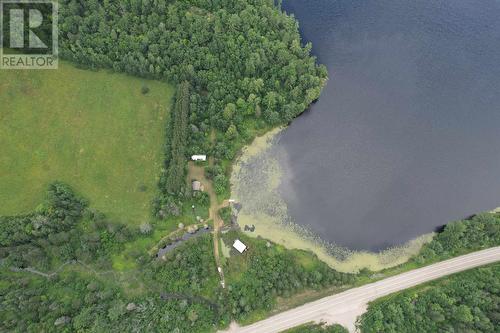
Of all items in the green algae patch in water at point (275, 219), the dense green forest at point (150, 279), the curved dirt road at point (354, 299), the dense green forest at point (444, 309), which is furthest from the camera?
the green algae patch in water at point (275, 219)

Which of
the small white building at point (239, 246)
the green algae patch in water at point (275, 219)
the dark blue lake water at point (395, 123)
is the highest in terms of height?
the dark blue lake water at point (395, 123)

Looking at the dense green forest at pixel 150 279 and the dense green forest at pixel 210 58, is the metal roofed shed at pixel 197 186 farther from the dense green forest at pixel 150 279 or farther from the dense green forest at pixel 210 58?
the dense green forest at pixel 150 279

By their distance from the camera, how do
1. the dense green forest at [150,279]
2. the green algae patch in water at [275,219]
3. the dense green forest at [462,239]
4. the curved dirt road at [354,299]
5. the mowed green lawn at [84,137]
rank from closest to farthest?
the dense green forest at [150,279] → the curved dirt road at [354,299] → the dense green forest at [462,239] → the green algae patch in water at [275,219] → the mowed green lawn at [84,137]

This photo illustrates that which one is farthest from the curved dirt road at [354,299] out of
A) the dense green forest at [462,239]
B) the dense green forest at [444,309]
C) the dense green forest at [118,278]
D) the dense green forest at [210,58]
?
the dense green forest at [210,58]

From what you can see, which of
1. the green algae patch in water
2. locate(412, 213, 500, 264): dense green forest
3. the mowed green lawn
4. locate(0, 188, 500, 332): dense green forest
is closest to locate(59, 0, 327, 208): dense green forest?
the green algae patch in water

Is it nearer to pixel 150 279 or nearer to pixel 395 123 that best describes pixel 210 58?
pixel 395 123

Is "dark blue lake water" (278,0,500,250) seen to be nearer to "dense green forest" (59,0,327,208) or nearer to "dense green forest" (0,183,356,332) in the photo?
"dense green forest" (59,0,327,208)
